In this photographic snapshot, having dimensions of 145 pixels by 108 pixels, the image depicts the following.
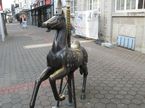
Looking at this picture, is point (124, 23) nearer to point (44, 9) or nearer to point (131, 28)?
point (131, 28)

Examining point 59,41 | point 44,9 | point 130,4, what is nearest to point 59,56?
point 59,41

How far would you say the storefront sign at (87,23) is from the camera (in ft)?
43.3

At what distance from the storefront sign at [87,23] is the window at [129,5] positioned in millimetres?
1967

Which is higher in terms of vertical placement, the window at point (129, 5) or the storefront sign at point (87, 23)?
the window at point (129, 5)

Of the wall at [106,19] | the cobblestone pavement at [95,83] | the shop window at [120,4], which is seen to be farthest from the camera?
the wall at [106,19]

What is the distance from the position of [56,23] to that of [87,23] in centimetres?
1079

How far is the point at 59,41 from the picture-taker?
3471 mm

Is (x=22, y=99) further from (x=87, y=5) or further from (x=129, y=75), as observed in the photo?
(x=87, y=5)

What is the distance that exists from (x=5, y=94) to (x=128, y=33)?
7.32 metres

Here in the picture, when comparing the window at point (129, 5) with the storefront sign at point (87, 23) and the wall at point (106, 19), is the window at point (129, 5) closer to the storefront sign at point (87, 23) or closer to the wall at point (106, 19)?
the wall at point (106, 19)

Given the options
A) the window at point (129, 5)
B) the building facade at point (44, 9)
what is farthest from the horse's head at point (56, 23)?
the building facade at point (44, 9)

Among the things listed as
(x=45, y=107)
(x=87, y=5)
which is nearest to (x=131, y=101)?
(x=45, y=107)

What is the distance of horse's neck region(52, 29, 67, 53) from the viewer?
3449 mm

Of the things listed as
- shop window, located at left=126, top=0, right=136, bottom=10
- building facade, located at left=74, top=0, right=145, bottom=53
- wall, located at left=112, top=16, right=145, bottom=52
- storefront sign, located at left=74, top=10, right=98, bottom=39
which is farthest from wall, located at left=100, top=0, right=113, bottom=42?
shop window, located at left=126, top=0, right=136, bottom=10
